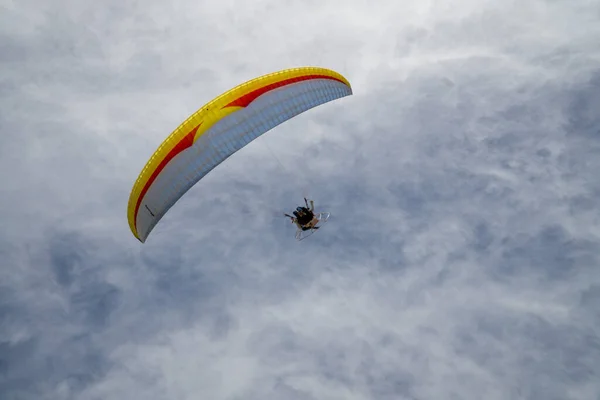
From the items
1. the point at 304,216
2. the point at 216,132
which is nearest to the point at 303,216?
the point at 304,216

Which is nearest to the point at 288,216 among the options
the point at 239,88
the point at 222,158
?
the point at 222,158

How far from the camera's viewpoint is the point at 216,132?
43.4 metres

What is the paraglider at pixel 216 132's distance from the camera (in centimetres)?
4297

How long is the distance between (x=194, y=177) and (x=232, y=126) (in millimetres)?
4513

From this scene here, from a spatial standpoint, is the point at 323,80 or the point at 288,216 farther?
the point at 288,216

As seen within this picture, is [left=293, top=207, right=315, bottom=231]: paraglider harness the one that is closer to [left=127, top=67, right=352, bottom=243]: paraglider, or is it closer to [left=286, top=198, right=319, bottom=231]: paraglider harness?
[left=286, top=198, right=319, bottom=231]: paraglider harness

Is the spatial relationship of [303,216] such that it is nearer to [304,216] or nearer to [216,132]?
[304,216]

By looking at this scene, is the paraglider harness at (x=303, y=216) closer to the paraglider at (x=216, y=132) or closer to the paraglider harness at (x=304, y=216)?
the paraglider harness at (x=304, y=216)

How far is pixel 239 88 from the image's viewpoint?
43281 mm

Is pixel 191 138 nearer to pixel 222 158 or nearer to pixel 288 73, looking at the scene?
pixel 222 158

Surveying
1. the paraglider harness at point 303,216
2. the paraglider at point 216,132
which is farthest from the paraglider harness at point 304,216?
the paraglider at point 216,132

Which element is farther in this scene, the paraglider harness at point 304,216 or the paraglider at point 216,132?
the paraglider harness at point 304,216

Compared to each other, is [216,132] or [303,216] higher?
[303,216]

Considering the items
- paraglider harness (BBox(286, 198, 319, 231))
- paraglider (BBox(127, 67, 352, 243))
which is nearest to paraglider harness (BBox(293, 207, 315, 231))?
paraglider harness (BBox(286, 198, 319, 231))
